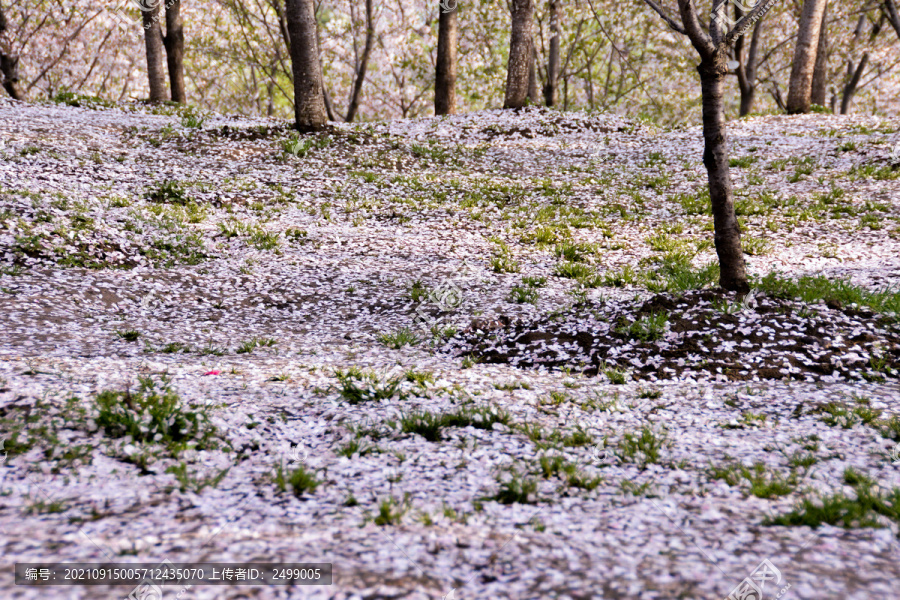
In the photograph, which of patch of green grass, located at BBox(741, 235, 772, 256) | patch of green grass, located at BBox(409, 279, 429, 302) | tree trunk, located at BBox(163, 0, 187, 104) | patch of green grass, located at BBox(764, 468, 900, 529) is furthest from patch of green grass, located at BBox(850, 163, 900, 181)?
tree trunk, located at BBox(163, 0, 187, 104)

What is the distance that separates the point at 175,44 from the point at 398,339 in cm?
2636

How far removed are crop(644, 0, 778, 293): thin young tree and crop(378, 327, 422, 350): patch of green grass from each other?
17.0 ft

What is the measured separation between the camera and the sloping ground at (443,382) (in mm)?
3938

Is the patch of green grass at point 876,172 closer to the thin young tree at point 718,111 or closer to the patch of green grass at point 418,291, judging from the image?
the thin young tree at point 718,111

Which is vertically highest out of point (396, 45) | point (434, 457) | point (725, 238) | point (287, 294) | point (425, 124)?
point (396, 45)

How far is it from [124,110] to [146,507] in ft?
86.6

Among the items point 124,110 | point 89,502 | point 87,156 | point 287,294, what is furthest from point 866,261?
point 124,110

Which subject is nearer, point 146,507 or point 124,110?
point 146,507

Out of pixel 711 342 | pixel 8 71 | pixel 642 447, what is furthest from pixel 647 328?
pixel 8 71

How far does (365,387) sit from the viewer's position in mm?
6984

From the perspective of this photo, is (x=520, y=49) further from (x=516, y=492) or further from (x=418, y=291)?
(x=516, y=492)

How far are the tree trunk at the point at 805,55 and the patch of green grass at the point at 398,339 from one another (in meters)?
23.9

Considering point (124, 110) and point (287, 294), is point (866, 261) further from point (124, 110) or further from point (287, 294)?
point (124, 110)

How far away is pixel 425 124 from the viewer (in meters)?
25.8
